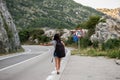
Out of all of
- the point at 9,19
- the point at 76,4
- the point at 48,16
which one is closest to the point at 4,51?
the point at 9,19

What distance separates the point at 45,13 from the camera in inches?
5054

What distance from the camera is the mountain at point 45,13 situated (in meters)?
118

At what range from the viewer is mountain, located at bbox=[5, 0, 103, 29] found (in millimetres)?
118488

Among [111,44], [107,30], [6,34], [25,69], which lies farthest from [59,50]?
[107,30]

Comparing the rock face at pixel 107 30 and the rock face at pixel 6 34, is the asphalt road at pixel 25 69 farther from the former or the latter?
the rock face at pixel 107 30

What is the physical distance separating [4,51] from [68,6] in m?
102

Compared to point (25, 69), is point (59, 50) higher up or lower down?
higher up

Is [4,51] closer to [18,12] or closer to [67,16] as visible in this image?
[18,12]

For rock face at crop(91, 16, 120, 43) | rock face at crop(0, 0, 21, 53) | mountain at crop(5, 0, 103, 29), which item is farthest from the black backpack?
mountain at crop(5, 0, 103, 29)

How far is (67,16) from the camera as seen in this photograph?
133125 mm

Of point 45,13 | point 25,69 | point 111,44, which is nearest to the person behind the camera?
point 25,69

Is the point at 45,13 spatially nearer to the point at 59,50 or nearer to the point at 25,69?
the point at 25,69

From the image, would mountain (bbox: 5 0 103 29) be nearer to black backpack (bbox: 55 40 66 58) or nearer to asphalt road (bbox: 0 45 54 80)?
asphalt road (bbox: 0 45 54 80)

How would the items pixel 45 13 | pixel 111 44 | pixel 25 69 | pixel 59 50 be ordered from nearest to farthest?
pixel 59 50, pixel 25 69, pixel 111 44, pixel 45 13
